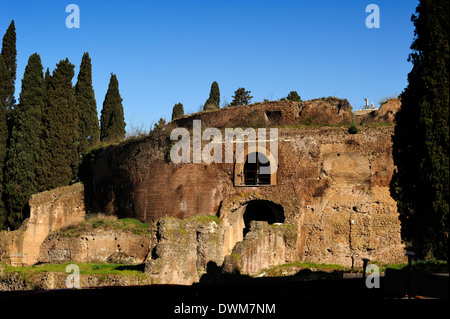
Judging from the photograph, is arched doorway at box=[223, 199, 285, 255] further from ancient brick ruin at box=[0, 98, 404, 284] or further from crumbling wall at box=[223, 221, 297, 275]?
crumbling wall at box=[223, 221, 297, 275]

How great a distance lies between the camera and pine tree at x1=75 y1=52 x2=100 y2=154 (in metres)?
34.9

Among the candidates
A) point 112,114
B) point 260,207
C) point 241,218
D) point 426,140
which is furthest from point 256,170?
point 112,114

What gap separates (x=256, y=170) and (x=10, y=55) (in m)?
18.6

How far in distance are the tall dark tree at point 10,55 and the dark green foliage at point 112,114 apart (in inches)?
244

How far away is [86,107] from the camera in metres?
35.2

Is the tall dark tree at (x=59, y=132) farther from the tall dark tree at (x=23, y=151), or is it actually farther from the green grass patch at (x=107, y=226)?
the green grass patch at (x=107, y=226)

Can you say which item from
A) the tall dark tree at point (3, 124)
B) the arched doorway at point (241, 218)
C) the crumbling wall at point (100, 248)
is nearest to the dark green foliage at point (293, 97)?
the arched doorway at point (241, 218)

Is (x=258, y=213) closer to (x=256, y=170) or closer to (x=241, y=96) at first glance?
(x=256, y=170)

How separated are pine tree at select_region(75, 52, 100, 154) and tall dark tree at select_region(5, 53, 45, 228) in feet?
13.1

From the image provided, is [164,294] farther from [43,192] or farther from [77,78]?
[77,78]

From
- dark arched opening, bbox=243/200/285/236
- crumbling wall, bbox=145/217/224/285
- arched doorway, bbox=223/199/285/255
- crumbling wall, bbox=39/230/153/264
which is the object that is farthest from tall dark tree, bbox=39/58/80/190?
crumbling wall, bbox=145/217/224/285

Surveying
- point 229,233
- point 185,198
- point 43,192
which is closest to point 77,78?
point 43,192

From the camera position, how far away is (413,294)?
405 inches

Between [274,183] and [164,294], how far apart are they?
1273cm
